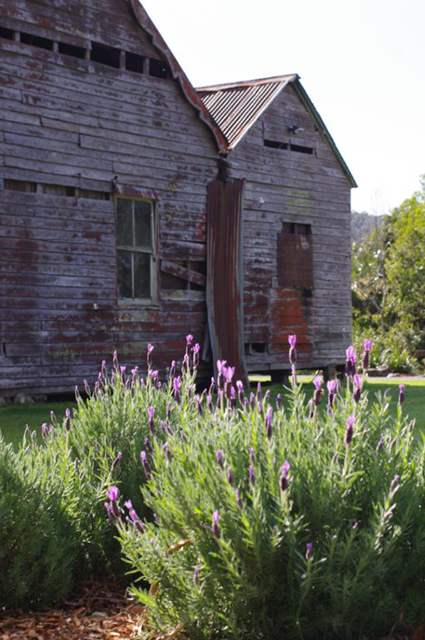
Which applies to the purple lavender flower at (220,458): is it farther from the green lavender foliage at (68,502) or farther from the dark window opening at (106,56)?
the dark window opening at (106,56)

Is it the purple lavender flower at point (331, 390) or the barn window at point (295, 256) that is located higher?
the barn window at point (295, 256)

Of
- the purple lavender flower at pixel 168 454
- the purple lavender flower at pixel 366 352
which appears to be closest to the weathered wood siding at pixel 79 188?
the purple lavender flower at pixel 168 454

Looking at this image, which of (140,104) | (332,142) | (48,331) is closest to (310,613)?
(48,331)

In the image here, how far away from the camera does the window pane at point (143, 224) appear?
14305 millimetres

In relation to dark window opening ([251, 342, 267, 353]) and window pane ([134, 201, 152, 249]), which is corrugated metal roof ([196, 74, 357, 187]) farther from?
dark window opening ([251, 342, 267, 353])

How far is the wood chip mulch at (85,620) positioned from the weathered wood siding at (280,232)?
1197 centimetres

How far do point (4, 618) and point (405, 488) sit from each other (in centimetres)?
219

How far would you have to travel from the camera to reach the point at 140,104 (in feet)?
46.9

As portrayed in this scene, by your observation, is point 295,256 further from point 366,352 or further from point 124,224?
point 366,352

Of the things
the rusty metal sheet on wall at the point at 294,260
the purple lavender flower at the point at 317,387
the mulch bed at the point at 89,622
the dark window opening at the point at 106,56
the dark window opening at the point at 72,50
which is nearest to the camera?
the purple lavender flower at the point at 317,387

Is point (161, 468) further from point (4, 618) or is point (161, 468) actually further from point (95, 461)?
point (95, 461)

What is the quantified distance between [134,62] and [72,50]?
153 centimetres

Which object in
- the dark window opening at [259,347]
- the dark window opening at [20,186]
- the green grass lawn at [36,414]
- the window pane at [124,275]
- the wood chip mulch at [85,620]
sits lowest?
the wood chip mulch at [85,620]

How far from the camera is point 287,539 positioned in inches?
125
